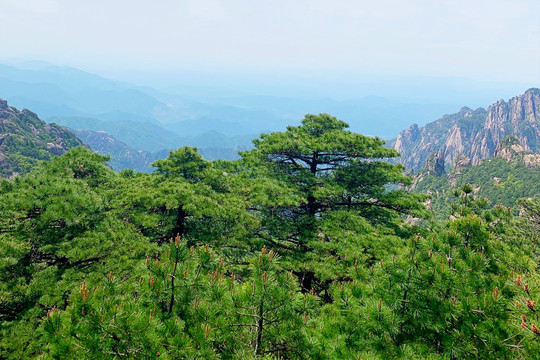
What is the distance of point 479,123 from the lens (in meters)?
181

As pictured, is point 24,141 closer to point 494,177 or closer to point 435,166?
point 435,166

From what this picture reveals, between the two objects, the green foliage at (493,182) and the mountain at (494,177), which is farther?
the mountain at (494,177)

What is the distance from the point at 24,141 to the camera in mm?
82375

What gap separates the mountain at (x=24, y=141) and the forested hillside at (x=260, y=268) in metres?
71.3

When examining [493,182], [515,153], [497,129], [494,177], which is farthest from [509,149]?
[497,129]

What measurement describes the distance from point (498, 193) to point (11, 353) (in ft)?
322

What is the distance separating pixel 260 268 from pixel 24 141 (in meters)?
104

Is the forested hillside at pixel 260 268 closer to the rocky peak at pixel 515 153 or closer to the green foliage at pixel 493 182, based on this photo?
the green foliage at pixel 493 182

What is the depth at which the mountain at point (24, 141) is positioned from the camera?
233 ft

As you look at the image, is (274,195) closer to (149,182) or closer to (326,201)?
(326,201)

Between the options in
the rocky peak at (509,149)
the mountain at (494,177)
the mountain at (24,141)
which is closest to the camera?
the mountain at (24,141)

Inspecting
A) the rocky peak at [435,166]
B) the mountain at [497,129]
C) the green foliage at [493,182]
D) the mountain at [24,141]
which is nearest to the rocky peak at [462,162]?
the green foliage at [493,182]

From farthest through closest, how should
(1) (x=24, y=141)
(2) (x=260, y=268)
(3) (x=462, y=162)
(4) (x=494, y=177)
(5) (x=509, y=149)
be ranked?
(3) (x=462, y=162), (5) (x=509, y=149), (4) (x=494, y=177), (1) (x=24, y=141), (2) (x=260, y=268)

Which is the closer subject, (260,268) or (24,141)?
(260,268)
